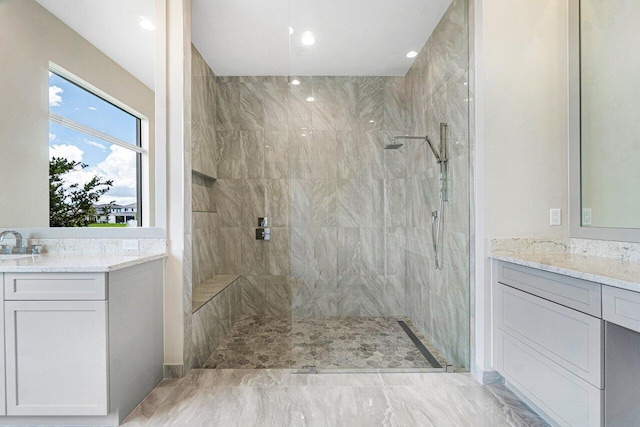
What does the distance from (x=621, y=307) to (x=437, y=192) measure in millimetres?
1351

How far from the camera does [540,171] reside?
6.90ft

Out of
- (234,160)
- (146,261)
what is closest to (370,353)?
(146,261)

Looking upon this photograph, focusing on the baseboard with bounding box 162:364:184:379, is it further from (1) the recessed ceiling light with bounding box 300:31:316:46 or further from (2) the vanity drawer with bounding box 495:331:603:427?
(1) the recessed ceiling light with bounding box 300:31:316:46

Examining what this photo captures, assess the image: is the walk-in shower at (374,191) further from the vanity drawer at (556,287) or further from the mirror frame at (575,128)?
the mirror frame at (575,128)

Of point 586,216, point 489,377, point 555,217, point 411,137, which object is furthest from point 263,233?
point 586,216

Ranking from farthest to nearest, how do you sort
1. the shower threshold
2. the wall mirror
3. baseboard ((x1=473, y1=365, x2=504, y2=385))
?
the shower threshold → the wall mirror → baseboard ((x1=473, y1=365, x2=504, y2=385))

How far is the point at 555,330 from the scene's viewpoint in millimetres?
1543

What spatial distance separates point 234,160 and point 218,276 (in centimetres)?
136

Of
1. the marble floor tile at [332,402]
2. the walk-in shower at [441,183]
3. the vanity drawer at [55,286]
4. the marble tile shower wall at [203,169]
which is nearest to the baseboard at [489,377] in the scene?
the marble floor tile at [332,402]

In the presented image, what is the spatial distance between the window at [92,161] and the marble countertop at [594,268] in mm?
2496

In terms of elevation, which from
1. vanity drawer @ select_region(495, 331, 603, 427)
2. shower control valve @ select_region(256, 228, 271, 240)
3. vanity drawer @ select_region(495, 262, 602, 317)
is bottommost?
vanity drawer @ select_region(495, 331, 603, 427)

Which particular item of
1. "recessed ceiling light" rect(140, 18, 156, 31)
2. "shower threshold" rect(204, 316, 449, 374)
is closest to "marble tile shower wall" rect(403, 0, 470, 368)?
"shower threshold" rect(204, 316, 449, 374)

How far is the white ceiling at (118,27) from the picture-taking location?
2221mm

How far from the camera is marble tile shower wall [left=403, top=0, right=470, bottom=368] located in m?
2.32
